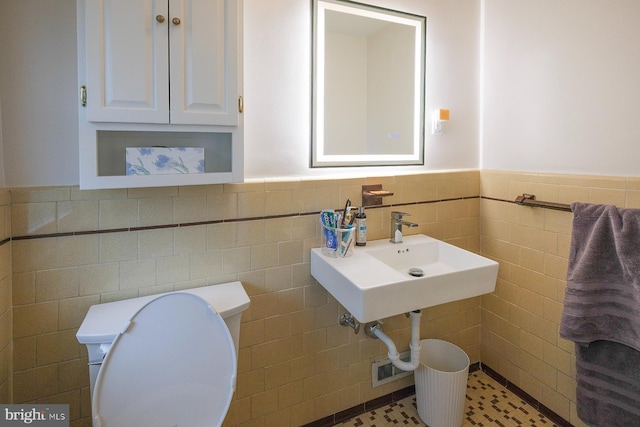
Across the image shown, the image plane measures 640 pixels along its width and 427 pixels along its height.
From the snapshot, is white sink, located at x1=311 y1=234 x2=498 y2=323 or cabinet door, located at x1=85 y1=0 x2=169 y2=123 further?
white sink, located at x1=311 y1=234 x2=498 y2=323

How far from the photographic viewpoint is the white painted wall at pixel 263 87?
1.16 metres

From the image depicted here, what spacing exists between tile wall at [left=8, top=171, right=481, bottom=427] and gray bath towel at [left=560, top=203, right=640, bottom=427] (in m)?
0.68

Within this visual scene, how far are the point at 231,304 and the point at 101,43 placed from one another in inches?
36.9

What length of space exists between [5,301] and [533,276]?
7.35 ft

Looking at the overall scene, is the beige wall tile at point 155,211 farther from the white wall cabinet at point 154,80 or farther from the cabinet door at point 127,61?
the cabinet door at point 127,61

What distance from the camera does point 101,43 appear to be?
1.04 metres

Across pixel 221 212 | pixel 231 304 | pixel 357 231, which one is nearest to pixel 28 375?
pixel 231 304

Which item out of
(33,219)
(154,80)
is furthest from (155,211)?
(154,80)

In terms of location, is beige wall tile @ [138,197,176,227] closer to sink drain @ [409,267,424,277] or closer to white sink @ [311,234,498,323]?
white sink @ [311,234,498,323]

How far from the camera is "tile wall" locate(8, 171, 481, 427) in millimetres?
1197

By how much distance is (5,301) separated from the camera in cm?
112

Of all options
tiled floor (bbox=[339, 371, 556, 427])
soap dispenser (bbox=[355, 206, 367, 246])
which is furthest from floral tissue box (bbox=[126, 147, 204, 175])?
tiled floor (bbox=[339, 371, 556, 427])

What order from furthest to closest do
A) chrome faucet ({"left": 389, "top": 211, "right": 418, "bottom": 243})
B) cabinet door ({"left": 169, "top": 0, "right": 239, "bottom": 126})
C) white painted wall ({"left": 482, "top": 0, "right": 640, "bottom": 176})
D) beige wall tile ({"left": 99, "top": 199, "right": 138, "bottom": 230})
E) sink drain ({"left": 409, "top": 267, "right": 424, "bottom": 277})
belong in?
chrome faucet ({"left": 389, "top": 211, "right": 418, "bottom": 243}) → sink drain ({"left": 409, "top": 267, "right": 424, "bottom": 277}) → white painted wall ({"left": 482, "top": 0, "right": 640, "bottom": 176}) → beige wall tile ({"left": 99, "top": 199, "right": 138, "bottom": 230}) → cabinet door ({"left": 169, "top": 0, "right": 239, "bottom": 126})

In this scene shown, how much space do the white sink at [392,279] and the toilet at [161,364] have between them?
455 mm
